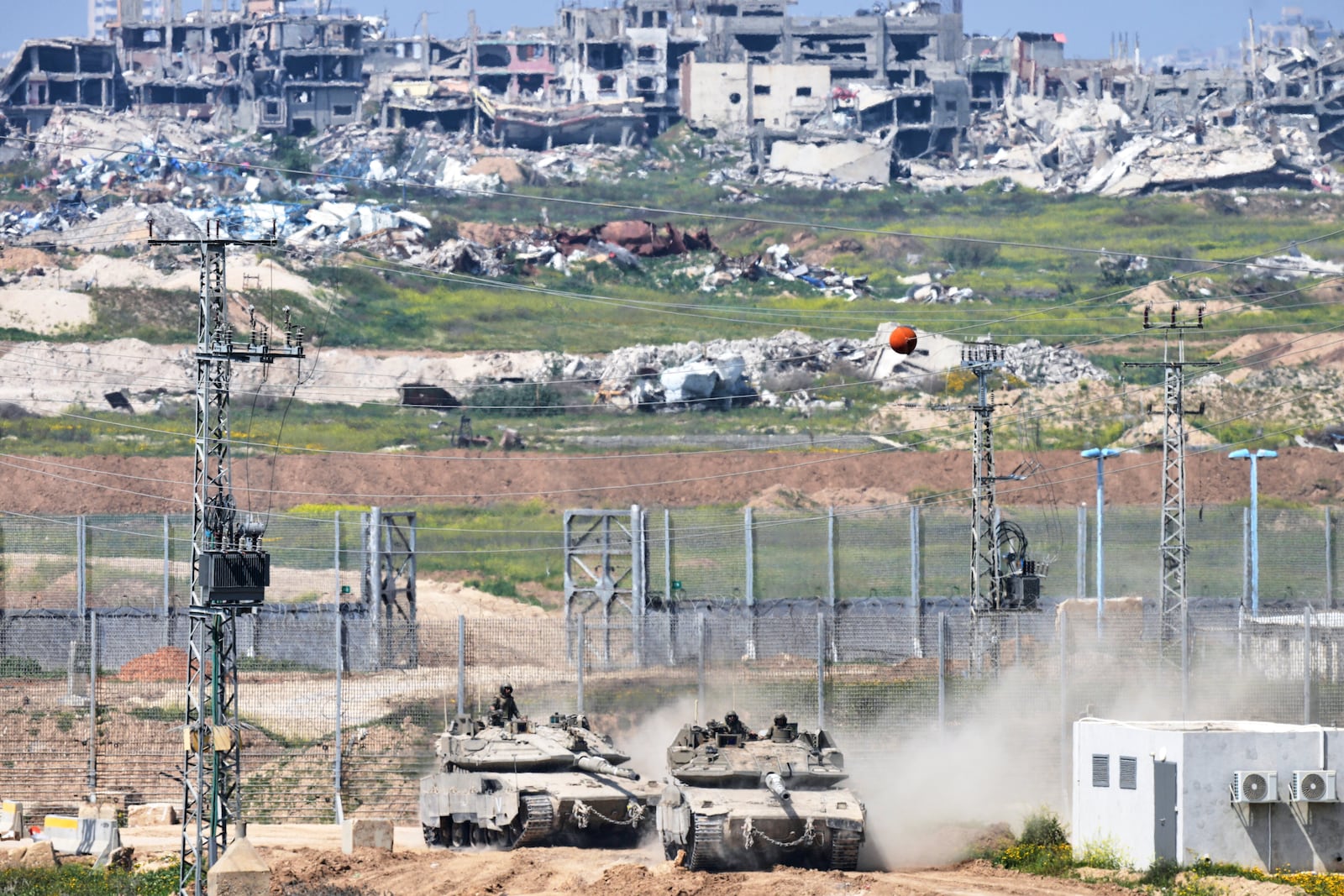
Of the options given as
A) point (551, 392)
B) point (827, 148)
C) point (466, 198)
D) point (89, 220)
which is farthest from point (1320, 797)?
point (827, 148)

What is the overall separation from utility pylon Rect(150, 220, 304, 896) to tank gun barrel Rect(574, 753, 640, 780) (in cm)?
520

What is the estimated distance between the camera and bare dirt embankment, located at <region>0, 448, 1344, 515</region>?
6762 centimetres

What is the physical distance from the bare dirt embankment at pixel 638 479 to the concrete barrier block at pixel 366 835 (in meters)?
34.9

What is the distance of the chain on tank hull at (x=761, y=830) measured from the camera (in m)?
29.2

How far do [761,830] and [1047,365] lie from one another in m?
58.6

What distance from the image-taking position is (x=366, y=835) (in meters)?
32.0

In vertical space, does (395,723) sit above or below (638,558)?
below

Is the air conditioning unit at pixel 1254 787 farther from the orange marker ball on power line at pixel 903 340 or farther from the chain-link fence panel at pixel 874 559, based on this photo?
the chain-link fence panel at pixel 874 559

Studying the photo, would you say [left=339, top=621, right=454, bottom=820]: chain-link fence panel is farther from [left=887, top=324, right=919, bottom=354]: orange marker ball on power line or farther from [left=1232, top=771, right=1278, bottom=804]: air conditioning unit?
[left=1232, top=771, right=1278, bottom=804]: air conditioning unit

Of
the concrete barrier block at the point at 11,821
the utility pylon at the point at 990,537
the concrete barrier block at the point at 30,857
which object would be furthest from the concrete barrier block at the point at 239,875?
the utility pylon at the point at 990,537

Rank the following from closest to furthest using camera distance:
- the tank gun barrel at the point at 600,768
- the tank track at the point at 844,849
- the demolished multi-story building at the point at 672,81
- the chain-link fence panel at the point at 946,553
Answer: the tank track at the point at 844,849, the tank gun barrel at the point at 600,768, the chain-link fence panel at the point at 946,553, the demolished multi-story building at the point at 672,81

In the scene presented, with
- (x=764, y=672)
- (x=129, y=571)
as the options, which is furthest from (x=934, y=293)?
(x=764, y=672)

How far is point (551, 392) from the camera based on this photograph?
84.6 m

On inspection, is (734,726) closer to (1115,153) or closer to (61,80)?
(1115,153)
